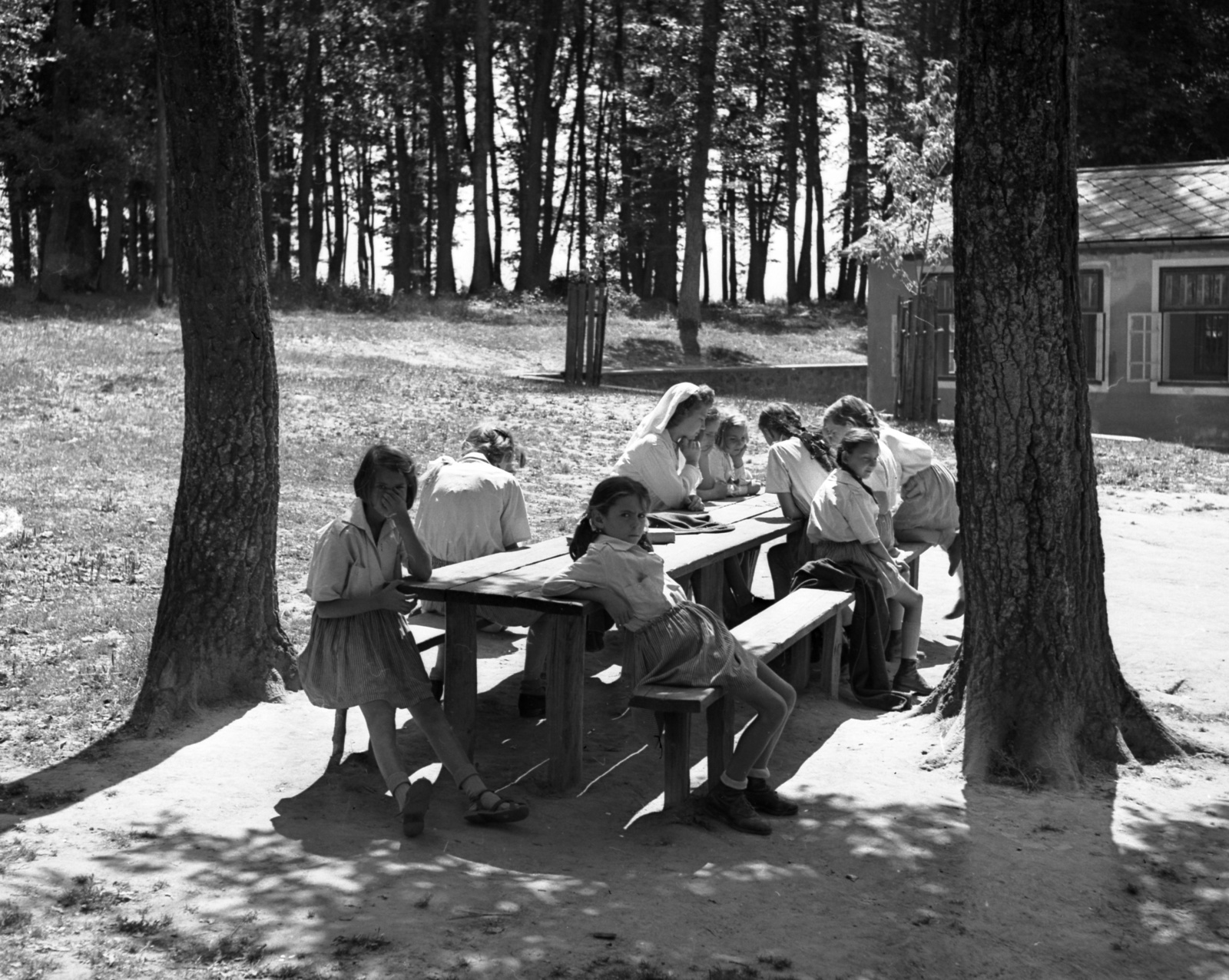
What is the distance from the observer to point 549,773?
19.4 ft

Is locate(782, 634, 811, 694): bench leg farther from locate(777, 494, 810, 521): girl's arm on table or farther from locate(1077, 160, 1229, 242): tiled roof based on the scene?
locate(1077, 160, 1229, 242): tiled roof

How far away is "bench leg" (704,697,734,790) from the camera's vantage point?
574 centimetres

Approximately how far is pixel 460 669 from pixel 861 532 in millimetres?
2449

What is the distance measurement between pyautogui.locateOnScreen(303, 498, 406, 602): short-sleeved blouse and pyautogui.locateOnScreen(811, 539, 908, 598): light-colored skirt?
2.88m

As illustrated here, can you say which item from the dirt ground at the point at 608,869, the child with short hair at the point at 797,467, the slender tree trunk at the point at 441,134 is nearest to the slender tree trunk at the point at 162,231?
the slender tree trunk at the point at 441,134

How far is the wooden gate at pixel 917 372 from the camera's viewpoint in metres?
21.5

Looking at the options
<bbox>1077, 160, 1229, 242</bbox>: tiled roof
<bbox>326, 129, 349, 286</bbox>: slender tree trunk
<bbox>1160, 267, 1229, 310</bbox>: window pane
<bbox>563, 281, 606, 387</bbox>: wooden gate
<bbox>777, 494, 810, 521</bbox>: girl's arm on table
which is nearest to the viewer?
<bbox>777, 494, 810, 521</bbox>: girl's arm on table

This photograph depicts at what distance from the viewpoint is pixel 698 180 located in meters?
32.4

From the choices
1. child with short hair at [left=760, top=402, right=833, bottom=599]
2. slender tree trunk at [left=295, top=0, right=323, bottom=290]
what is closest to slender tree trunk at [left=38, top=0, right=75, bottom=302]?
slender tree trunk at [left=295, top=0, right=323, bottom=290]

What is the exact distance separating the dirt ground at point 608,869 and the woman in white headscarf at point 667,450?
1783 mm

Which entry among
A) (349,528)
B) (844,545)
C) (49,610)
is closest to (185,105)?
(349,528)

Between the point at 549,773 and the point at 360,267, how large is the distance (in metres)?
51.6

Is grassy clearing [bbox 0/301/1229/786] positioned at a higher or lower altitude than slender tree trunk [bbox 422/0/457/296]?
lower

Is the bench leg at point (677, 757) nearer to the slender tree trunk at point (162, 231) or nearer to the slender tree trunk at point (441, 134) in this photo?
the slender tree trunk at point (162, 231)
